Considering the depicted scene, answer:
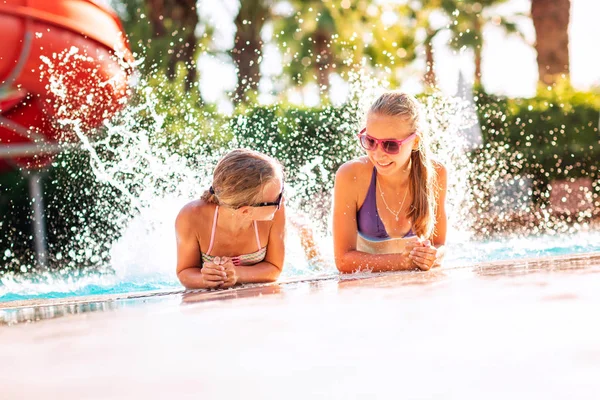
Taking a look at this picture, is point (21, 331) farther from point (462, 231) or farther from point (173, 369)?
point (462, 231)

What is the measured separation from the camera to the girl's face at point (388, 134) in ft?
12.7

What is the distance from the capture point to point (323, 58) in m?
19.1

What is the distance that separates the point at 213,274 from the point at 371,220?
1152 millimetres

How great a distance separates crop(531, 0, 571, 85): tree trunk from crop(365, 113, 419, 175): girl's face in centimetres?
1033

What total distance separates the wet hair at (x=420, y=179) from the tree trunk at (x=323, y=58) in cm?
1290

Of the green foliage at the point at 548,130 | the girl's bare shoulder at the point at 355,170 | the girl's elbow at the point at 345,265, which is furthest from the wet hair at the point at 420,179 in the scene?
the green foliage at the point at 548,130

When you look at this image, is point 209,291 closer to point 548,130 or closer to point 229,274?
point 229,274

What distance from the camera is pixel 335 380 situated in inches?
58.8

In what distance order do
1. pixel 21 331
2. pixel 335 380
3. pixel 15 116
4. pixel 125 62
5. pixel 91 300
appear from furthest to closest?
pixel 125 62 → pixel 15 116 → pixel 91 300 → pixel 21 331 → pixel 335 380

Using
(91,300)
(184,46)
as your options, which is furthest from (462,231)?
(184,46)

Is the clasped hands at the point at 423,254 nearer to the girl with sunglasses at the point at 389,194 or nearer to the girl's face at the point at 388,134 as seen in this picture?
the girl with sunglasses at the point at 389,194

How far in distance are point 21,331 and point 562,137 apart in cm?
860

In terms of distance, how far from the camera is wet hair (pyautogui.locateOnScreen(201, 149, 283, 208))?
11.7ft

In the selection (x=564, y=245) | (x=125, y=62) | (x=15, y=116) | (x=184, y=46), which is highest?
(x=184, y=46)
